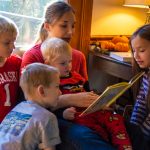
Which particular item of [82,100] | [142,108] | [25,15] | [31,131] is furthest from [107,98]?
[25,15]

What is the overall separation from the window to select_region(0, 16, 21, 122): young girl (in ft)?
3.24

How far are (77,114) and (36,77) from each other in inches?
10.6

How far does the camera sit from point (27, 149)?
1.34 metres

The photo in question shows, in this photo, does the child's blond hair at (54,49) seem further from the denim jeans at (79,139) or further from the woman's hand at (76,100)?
the denim jeans at (79,139)

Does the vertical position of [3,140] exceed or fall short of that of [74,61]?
it falls short

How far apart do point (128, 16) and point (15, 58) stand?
1.71m

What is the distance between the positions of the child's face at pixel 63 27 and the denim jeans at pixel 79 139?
30.5 inches

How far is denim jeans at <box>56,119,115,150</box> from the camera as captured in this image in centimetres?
128

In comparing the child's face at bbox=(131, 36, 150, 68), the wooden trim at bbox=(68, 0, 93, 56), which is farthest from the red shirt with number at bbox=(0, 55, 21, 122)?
the wooden trim at bbox=(68, 0, 93, 56)

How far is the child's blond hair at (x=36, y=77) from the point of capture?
1.38 metres

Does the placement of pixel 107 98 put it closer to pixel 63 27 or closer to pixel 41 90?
pixel 41 90

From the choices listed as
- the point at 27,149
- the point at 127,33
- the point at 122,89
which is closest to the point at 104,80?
the point at 127,33

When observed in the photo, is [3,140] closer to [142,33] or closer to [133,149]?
[133,149]

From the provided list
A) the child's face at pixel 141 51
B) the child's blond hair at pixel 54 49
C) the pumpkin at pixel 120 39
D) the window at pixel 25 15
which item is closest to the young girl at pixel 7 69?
the child's blond hair at pixel 54 49
